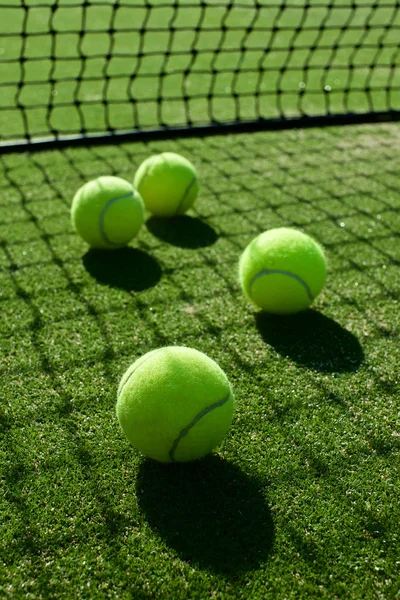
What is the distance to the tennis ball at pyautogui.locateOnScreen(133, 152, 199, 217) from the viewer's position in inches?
133

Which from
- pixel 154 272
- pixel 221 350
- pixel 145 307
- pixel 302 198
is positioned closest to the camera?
pixel 221 350

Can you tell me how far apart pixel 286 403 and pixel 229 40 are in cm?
708

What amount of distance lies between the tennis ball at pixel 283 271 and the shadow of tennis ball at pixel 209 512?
2.79ft

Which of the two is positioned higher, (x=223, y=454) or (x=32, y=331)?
(x=223, y=454)

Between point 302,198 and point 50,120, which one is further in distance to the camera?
point 50,120

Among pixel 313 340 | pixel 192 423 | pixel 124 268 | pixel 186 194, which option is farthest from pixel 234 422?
pixel 186 194

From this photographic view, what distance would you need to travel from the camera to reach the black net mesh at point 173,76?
15.4ft

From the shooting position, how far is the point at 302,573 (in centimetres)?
161

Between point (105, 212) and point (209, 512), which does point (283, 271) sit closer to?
point (105, 212)

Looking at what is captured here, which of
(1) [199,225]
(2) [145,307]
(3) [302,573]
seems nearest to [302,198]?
(1) [199,225]

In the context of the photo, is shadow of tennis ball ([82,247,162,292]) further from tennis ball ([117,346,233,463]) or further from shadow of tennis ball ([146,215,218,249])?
tennis ball ([117,346,233,463])

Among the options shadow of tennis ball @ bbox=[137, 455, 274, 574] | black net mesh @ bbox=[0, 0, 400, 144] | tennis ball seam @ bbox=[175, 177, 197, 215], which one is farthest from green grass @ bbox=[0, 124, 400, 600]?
black net mesh @ bbox=[0, 0, 400, 144]

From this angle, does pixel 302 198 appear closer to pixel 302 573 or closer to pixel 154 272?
pixel 154 272

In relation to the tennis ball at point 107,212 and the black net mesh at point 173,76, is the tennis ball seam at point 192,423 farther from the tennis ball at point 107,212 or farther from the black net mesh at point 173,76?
the black net mesh at point 173,76
